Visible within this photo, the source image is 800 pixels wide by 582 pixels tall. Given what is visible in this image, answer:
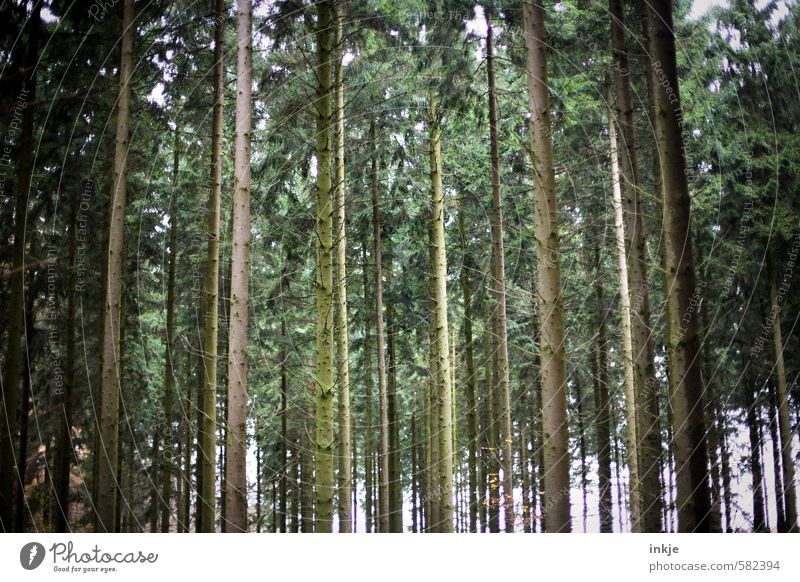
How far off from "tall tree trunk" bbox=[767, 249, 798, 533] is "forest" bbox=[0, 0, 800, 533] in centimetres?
7

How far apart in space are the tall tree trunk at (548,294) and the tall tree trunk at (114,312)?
6357 mm

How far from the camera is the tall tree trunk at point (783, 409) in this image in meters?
11.2

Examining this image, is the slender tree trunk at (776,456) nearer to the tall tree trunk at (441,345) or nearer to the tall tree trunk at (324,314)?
the tall tree trunk at (441,345)

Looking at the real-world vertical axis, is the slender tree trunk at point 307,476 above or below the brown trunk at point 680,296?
below

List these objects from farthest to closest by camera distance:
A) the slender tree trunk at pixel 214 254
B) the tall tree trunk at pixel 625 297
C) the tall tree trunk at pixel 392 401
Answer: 1. the tall tree trunk at pixel 392 401
2. the tall tree trunk at pixel 625 297
3. the slender tree trunk at pixel 214 254

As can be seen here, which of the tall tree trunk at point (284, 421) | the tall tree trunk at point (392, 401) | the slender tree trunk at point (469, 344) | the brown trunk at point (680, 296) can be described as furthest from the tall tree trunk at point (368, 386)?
the brown trunk at point (680, 296)

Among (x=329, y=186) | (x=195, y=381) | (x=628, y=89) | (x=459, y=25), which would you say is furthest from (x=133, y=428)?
(x=628, y=89)

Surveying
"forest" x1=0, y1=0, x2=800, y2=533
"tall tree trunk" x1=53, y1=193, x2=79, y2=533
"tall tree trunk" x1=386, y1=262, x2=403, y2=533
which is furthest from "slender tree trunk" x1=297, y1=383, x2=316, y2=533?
"tall tree trunk" x1=53, y1=193, x2=79, y2=533

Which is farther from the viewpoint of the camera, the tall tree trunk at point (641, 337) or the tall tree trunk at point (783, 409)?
the tall tree trunk at point (641, 337)

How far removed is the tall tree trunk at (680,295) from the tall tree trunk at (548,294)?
4.10ft

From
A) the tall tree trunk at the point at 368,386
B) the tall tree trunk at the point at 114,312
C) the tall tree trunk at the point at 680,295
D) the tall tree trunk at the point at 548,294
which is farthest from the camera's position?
the tall tree trunk at the point at 368,386

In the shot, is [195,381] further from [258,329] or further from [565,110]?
[565,110]

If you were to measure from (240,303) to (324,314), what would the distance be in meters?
1.20

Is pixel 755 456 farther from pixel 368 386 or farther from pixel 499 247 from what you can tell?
pixel 368 386
